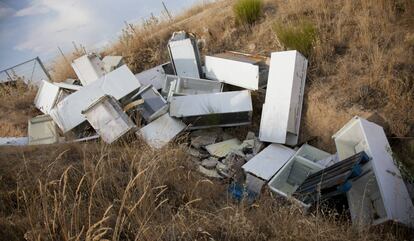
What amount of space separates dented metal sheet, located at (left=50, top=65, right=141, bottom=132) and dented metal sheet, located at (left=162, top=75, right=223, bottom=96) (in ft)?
2.34

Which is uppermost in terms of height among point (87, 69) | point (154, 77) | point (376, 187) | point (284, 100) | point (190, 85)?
point (87, 69)

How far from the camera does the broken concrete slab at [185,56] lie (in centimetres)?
596

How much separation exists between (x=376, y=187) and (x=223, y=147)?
7.03 ft

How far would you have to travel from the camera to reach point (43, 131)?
18.0 ft

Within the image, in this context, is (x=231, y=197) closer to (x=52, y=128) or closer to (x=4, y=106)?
(x=52, y=128)

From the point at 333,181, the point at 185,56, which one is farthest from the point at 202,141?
the point at 333,181

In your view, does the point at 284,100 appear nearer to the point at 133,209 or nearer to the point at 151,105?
the point at 151,105

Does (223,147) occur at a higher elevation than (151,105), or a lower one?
lower

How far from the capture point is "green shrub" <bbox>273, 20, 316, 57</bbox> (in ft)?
18.0

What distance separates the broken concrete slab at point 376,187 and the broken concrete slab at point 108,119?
8.73 feet

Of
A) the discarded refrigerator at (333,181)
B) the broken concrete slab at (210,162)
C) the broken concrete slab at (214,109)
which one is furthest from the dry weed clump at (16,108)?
the discarded refrigerator at (333,181)

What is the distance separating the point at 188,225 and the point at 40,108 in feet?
14.8

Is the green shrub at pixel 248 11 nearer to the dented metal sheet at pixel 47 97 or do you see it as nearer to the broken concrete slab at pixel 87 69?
the broken concrete slab at pixel 87 69

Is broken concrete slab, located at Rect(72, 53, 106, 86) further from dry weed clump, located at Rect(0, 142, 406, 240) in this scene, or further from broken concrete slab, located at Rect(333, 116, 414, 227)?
broken concrete slab, located at Rect(333, 116, 414, 227)
